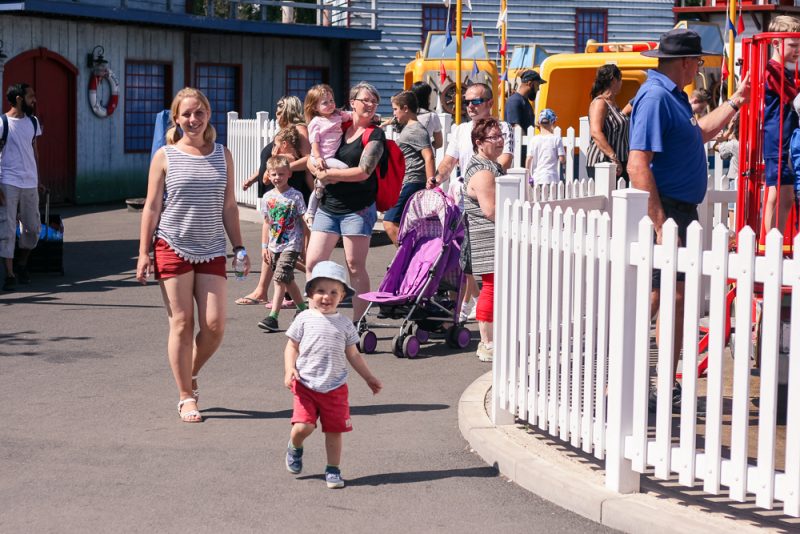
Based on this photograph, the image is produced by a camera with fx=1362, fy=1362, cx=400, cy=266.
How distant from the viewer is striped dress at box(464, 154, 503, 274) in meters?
9.27

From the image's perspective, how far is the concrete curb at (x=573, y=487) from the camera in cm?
534

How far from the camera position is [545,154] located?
15289 mm

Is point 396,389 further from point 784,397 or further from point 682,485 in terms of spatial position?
point 682,485

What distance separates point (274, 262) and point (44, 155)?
13552mm

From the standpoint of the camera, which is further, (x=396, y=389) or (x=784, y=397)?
(x=396, y=389)

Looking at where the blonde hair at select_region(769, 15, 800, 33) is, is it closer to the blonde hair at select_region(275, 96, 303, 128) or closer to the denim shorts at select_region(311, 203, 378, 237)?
the denim shorts at select_region(311, 203, 378, 237)

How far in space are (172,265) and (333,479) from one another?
193 centimetres

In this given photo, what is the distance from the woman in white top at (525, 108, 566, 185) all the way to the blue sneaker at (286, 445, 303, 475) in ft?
29.9

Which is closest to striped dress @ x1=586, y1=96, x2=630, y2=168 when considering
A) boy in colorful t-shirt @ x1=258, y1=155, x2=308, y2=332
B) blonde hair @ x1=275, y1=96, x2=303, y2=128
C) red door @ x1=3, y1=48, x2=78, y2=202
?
boy in colorful t-shirt @ x1=258, y1=155, x2=308, y2=332

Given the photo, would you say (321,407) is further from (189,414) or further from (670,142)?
(670,142)

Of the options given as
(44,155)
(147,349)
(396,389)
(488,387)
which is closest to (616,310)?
(488,387)

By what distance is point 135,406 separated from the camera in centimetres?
798

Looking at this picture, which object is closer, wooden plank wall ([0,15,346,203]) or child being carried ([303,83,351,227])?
child being carried ([303,83,351,227])

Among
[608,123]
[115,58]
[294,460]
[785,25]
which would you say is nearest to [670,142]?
[785,25]
